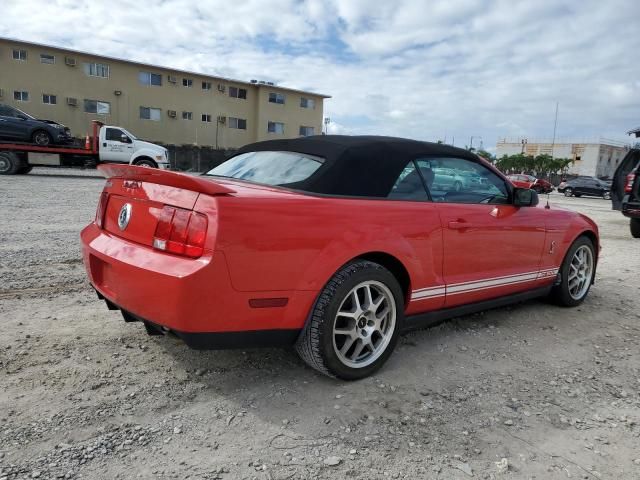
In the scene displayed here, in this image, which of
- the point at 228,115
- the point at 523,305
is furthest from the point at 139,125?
the point at 523,305

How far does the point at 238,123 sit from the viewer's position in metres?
37.7

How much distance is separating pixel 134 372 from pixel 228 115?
3618 cm

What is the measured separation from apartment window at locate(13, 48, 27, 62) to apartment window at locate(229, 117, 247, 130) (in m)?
13.8

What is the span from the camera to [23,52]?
28.7 metres

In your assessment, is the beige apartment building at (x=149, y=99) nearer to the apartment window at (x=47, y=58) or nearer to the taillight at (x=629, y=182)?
the apartment window at (x=47, y=58)

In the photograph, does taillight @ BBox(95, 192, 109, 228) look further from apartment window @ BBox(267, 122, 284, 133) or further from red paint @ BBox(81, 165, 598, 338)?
apartment window @ BBox(267, 122, 284, 133)

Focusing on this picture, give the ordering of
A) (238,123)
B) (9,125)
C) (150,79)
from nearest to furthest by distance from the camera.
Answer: (9,125) → (150,79) → (238,123)

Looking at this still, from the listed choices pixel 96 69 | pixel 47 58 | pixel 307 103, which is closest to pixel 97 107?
pixel 96 69

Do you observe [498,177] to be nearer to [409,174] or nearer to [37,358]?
[409,174]

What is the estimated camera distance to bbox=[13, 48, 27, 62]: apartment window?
93.6ft

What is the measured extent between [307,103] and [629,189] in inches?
1306

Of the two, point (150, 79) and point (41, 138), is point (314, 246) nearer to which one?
point (41, 138)

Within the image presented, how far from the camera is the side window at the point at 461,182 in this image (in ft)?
10.7

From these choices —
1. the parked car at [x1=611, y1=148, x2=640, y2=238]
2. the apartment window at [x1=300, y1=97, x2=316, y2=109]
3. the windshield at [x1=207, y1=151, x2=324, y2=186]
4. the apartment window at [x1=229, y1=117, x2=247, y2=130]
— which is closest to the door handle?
the windshield at [x1=207, y1=151, x2=324, y2=186]
